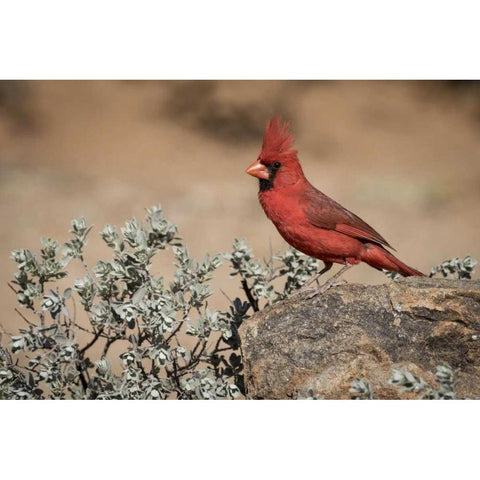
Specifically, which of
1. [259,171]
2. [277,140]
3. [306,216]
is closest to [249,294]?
[306,216]

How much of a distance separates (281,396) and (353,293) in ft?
1.78

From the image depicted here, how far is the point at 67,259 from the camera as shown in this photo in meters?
3.36

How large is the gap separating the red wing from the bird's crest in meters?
0.23

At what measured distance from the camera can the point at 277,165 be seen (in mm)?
3582

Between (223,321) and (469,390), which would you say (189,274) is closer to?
(223,321)

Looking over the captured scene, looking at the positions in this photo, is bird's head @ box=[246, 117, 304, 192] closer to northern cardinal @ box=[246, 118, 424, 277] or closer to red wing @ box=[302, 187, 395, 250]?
northern cardinal @ box=[246, 118, 424, 277]

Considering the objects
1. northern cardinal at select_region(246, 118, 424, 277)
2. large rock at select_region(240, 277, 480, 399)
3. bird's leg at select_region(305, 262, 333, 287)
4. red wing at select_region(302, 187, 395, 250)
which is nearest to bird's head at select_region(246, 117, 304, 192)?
northern cardinal at select_region(246, 118, 424, 277)

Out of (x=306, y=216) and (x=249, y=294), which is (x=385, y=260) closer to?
(x=306, y=216)

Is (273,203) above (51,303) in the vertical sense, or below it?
above

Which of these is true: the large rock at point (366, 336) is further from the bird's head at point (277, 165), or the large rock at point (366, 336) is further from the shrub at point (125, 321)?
the bird's head at point (277, 165)

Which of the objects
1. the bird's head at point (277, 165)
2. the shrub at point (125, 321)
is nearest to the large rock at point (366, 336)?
the shrub at point (125, 321)

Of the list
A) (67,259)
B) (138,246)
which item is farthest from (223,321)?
(67,259)

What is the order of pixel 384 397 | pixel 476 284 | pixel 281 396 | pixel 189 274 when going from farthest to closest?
pixel 189 274 → pixel 476 284 → pixel 281 396 → pixel 384 397

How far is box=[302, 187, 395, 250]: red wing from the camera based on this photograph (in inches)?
139
